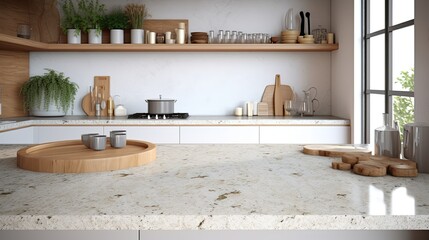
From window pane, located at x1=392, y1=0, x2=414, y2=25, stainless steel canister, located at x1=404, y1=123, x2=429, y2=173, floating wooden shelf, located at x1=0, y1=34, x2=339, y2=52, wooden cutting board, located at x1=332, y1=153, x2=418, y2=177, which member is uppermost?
window pane, located at x1=392, y1=0, x2=414, y2=25

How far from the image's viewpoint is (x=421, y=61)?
2932mm

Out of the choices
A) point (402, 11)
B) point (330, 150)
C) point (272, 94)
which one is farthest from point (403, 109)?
point (272, 94)

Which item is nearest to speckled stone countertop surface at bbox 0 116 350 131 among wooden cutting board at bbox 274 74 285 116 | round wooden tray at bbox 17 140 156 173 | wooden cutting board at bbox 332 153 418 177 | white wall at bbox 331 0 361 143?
white wall at bbox 331 0 361 143

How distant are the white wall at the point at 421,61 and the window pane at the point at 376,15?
90 centimetres

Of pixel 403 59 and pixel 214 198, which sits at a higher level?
pixel 403 59

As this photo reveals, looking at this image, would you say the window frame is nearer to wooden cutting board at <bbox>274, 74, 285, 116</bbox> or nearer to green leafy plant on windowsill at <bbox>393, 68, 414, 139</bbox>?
green leafy plant on windowsill at <bbox>393, 68, 414, 139</bbox>

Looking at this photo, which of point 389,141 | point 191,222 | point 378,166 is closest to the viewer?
point 191,222

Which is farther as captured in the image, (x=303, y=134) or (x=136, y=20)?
(x=136, y=20)

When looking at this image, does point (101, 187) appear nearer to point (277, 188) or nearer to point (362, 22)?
point (277, 188)

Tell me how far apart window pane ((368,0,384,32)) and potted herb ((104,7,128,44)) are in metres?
2.42

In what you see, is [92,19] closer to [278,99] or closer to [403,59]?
[278,99]

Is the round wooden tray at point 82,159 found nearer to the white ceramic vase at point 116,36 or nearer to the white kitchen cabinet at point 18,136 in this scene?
the white kitchen cabinet at point 18,136

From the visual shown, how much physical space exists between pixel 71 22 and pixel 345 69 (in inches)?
111

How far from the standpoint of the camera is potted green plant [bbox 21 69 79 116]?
191 inches
